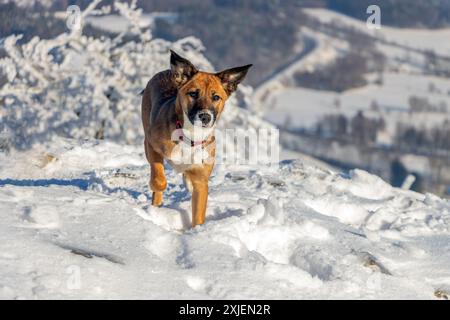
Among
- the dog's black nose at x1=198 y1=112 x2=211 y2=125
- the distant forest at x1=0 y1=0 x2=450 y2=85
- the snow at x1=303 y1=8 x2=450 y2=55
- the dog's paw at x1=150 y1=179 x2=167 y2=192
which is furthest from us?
the snow at x1=303 y1=8 x2=450 y2=55

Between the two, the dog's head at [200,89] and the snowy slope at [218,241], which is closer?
the snowy slope at [218,241]

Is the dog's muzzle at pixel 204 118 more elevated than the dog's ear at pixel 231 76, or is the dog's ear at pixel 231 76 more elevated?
the dog's ear at pixel 231 76

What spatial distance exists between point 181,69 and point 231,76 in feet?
2.08

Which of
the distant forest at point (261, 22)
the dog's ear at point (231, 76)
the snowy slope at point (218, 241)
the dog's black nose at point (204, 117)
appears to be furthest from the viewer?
the distant forest at point (261, 22)

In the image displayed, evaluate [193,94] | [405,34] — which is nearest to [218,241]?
[193,94]

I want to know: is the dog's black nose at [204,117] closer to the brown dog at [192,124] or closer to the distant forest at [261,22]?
the brown dog at [192,124]

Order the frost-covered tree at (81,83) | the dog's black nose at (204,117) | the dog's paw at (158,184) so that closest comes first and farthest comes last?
the dog's black nose at (204,117)
the dog's paw at (158,184)
the frost-covered tree at (81,83)

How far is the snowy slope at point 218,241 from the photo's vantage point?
6766 mm

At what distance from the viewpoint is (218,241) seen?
8.09 m

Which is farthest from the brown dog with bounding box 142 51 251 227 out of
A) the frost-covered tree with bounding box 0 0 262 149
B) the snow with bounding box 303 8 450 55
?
the snow with bounding box 303 8 450 55

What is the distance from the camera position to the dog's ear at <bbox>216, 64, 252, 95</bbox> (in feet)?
31.0

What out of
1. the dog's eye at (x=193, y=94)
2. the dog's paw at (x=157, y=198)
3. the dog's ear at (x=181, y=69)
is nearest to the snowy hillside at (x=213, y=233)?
the dog's paw at (x=157, y=198)

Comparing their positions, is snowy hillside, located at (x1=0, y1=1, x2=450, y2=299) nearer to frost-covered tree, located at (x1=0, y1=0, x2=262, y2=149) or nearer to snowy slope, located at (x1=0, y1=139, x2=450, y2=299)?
snowy slope, located at (x1=0, y1=139, x2=450, y2=299)

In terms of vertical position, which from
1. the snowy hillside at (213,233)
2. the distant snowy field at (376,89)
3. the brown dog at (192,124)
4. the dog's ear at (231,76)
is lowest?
the distant snowy field at (376,89)
